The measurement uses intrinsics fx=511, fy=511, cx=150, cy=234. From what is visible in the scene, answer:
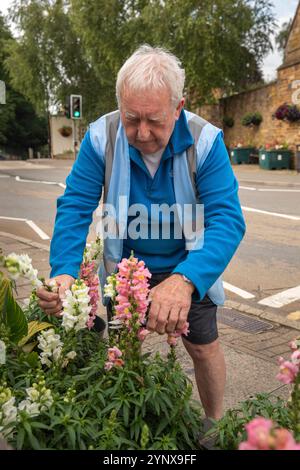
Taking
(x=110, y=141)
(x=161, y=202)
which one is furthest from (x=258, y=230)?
(x=110, y=141)

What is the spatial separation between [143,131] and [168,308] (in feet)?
2.32

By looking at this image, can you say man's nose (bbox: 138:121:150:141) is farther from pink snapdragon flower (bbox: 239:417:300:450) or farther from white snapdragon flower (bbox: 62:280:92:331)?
pink snapdragon flower (bbox: 239:417:300:450)

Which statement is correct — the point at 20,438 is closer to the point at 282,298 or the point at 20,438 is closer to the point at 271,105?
the point at 282,298

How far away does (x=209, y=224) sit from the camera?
6.77 ft

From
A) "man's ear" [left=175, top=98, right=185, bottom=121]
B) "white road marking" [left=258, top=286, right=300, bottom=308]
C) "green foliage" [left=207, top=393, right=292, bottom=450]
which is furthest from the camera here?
"white road marking" [left=258, top=286, right=300, bottom=308]

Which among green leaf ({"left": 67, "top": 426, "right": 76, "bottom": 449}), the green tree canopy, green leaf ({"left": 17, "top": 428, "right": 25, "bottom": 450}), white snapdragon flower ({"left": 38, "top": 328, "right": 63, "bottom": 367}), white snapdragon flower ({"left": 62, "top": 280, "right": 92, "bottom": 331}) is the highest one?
the green tree canopy

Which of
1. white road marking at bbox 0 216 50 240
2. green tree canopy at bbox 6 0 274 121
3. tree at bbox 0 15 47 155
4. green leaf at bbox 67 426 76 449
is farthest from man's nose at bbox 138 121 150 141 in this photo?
tree at bbox 0 15 47 155

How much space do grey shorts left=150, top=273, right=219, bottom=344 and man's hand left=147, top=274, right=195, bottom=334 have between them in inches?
27.4

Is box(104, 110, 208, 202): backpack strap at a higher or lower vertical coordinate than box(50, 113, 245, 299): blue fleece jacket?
higher

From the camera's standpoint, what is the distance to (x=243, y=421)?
1586 millimetres

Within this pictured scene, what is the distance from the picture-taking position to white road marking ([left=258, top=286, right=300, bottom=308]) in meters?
5.14

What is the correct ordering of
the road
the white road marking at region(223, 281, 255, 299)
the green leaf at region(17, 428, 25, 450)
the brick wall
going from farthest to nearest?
the brick wall < the road < the white road marking at region(223, 281, 255, 299) < the green leaf at region(17, 428, 25, 450)
